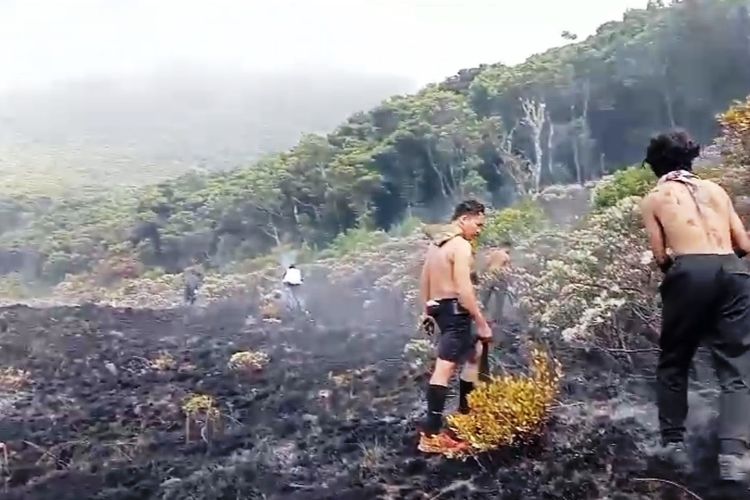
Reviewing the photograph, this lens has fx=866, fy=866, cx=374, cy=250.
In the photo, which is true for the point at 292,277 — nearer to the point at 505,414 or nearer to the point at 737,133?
the point at 737,133

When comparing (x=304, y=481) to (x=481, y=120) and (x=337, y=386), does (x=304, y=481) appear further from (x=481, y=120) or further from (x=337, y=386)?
(x=481, y=120)

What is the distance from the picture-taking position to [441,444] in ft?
9.43

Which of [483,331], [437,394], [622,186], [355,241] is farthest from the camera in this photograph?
[355,241]

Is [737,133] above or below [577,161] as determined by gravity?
above

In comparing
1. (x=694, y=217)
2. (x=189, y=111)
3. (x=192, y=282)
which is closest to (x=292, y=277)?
(x=192, y=282)

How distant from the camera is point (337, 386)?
4.03 m

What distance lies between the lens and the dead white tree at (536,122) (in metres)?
5.76

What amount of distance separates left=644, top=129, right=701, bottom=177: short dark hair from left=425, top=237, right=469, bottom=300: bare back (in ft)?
2.54

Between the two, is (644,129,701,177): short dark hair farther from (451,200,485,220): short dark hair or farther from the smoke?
the smoke

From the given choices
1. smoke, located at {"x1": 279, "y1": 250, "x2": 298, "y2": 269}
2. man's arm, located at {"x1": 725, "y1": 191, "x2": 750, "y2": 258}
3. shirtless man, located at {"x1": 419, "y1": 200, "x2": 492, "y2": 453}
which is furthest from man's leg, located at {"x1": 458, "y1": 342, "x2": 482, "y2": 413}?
smoke, located at {"x1": 279, "y1": 250, "x2": 298, "y2": 269}

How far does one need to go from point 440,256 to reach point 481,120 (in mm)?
3696

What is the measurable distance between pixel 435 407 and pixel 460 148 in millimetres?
3442

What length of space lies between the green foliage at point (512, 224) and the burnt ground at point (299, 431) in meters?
0.75

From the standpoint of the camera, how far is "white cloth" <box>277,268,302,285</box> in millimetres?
5919
